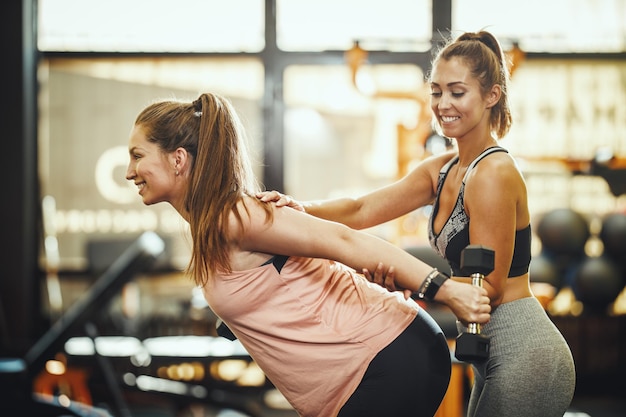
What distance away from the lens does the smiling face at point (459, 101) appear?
5.62 feet

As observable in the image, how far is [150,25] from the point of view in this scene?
17.2 ft

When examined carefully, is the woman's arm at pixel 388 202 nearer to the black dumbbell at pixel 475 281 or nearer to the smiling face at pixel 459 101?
the smiling face at pixel 459 101

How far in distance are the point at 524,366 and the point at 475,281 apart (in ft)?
0.87

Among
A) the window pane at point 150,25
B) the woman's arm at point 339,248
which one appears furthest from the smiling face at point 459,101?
the window pane at point 150,25

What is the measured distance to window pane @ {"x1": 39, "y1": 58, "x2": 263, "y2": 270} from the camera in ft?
17.0

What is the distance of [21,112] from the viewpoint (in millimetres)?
5164

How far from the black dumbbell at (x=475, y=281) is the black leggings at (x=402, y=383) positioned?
97 millimetres

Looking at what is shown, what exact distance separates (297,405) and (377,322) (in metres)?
0.29

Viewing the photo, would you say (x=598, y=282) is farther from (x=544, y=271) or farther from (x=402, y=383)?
(x=402, y=383)

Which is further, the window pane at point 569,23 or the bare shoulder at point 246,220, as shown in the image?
the window pane at point 569,23

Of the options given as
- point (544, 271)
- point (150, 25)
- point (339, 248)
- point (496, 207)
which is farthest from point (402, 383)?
point (150, 25)

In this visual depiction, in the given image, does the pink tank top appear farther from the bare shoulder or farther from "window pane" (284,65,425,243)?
"window pane" (284,65,425,243)

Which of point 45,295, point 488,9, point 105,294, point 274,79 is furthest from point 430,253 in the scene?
point 45,295

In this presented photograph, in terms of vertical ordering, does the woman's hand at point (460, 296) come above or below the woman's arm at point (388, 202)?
below
